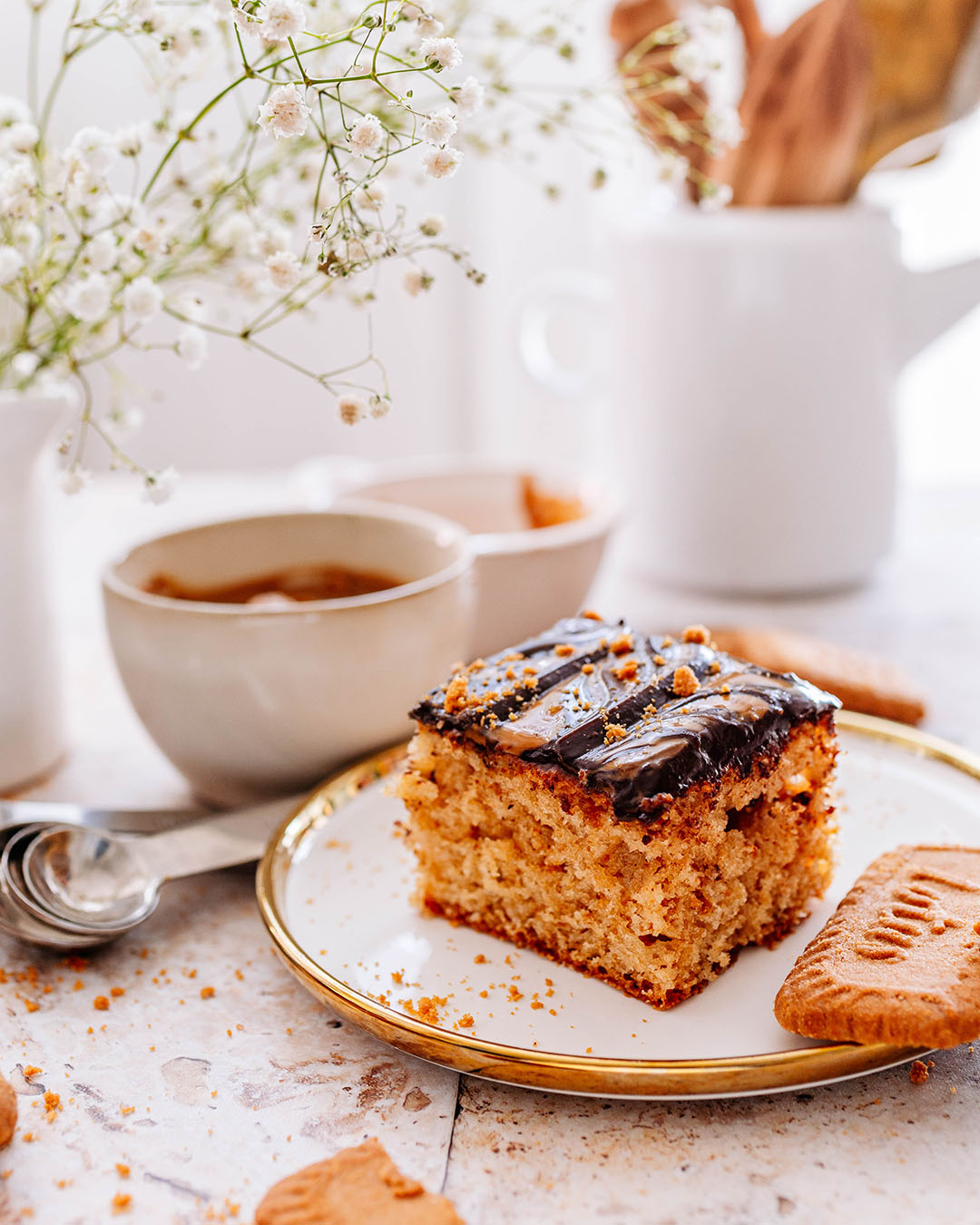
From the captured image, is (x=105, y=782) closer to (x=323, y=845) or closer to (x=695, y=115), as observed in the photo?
(x=323, y=845)

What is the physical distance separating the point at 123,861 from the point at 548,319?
1.09m

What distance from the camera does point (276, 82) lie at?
0.76 meters

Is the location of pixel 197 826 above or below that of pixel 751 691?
below

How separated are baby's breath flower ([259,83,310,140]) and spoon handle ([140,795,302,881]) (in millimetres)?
572

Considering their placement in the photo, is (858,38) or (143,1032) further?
(858,38)

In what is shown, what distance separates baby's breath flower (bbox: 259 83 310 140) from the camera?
0.73 metres

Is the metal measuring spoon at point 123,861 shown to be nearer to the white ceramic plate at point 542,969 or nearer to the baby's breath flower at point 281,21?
the white ceramic plate at point 542,969

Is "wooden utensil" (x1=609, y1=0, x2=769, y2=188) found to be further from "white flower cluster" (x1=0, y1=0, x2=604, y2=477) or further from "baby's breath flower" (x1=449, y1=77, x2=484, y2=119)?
"baby's breath flower" (x1=449, y1=77, x2=484, y2=119)

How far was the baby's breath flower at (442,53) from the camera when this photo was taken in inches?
28.8

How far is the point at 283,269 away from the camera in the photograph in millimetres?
865

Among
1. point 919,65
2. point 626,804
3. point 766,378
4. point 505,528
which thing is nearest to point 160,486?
point 626,804

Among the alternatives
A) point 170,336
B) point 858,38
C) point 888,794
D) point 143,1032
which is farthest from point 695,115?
point 170,336

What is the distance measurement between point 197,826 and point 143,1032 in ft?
0.72

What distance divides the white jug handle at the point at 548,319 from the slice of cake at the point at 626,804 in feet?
2.78
